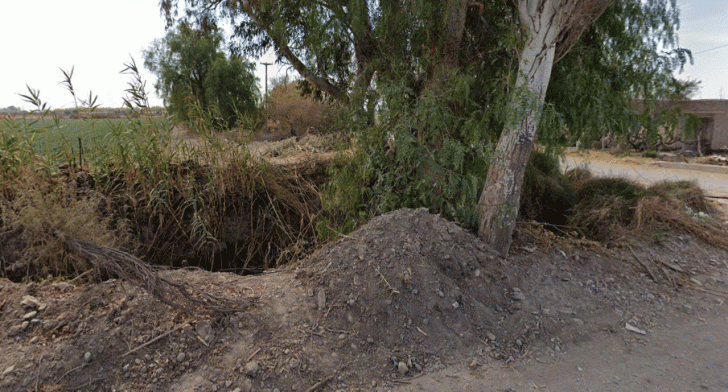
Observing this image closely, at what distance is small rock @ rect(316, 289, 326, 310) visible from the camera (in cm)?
329

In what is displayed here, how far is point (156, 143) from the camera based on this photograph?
529 centimetres

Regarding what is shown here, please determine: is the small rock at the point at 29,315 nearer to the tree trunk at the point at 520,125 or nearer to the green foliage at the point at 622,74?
the tree trunk at the point at 520,125

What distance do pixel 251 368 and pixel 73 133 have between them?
4.41 meters

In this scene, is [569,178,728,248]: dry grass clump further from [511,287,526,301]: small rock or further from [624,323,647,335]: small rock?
[511,287,526,301]: small rock

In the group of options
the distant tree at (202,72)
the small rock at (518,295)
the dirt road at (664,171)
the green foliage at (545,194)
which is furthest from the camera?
the distant tree at (202,72)

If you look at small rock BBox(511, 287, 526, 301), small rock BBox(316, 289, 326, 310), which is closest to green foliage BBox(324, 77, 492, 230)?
small rock BBox(511, 287, 526, 301)

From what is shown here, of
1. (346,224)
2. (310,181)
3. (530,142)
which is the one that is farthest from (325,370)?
(310,181)

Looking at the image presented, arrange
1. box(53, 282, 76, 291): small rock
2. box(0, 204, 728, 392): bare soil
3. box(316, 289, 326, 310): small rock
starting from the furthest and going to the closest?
box(53, 282, 76, 291): small rock
box(316, 289, 326, 310): small rock
box(0, 204, 728, 392): bare soil

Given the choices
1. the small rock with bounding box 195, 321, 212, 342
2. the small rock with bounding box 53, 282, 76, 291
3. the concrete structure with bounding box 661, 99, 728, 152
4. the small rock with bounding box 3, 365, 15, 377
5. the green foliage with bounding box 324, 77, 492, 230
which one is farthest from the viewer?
the concrete structure with bounding box 661, 99, 728, 152

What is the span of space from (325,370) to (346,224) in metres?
2.21

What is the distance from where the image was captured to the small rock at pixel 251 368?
272cm

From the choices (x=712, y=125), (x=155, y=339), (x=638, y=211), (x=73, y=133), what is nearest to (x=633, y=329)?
(x=638, y=211)

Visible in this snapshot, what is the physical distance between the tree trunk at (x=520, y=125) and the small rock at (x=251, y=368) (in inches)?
93.8

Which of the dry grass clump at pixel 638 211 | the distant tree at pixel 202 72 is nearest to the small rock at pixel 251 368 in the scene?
the dry grass clump at pixel 638 211
